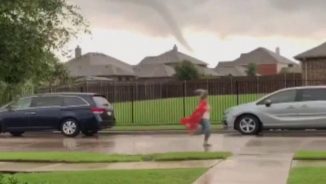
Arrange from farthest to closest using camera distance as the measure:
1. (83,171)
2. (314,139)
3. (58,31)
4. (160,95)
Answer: (160,95), (314,139), (83,171), (58,31)

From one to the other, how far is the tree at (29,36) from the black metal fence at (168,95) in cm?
2279

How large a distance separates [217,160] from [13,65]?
6817 millimetres

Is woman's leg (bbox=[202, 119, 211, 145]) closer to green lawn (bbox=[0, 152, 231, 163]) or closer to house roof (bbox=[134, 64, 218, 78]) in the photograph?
green lawn (bbox=[0, 152, 231, 163])

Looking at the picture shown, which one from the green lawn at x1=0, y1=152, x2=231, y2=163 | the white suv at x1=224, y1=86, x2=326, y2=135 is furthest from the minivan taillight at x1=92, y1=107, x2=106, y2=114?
the green lawn at x1=0, y1=152, x2=231, y2=163

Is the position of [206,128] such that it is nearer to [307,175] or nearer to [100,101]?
[307,175]

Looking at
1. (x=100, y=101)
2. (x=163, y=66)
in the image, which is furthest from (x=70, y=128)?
(x=163, y=66)

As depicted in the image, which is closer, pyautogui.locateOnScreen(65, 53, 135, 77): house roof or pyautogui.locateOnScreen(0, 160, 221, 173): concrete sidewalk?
pyautogui.locateOnScreen(0, 160, 221, 173): concrete sidewalk

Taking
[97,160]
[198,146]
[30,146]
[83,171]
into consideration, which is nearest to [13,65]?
[83,171]

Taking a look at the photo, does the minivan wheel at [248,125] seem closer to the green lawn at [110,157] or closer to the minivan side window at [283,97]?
the minivan side window at [283,97]

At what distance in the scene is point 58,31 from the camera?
29.4ft

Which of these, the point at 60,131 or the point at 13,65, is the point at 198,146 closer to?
the point at 60,131

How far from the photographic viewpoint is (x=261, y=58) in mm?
128125

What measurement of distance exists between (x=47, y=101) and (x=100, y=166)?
11.9 m

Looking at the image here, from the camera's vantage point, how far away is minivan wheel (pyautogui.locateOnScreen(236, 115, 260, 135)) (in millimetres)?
22266
